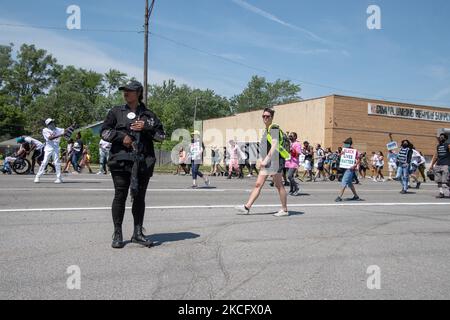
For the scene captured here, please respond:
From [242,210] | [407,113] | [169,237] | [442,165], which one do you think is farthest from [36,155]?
[407,113]

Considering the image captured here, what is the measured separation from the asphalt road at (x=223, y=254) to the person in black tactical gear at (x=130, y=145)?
2.05 feet

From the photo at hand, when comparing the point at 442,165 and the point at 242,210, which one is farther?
the point at 442,165

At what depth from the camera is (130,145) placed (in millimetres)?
4781

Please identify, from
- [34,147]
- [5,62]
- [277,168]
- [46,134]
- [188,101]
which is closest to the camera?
[277,168]

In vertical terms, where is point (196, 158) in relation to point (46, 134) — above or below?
below

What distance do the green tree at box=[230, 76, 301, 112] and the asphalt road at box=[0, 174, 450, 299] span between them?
96199mm

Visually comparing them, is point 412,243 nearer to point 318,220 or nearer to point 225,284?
point 318,220

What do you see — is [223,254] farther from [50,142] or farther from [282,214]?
[50,142]

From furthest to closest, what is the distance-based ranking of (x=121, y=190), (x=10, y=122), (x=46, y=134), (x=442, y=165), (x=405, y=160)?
(x=10, y=122) < (x=405, y=160) < (x=442, y=165) < (x=46, y=134) < (x=121, y=190)

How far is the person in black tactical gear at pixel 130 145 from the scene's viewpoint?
4785 millimetres

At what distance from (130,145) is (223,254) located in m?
1.65

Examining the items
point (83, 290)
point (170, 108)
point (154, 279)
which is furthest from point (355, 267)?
point (170, 108)

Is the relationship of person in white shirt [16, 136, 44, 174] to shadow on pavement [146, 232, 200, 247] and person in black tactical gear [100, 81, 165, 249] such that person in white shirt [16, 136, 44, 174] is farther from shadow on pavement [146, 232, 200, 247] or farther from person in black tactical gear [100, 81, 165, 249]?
person in black tactical gear [100, 81, 165, 249]

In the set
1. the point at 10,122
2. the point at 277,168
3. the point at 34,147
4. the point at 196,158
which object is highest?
the point at 10,122
